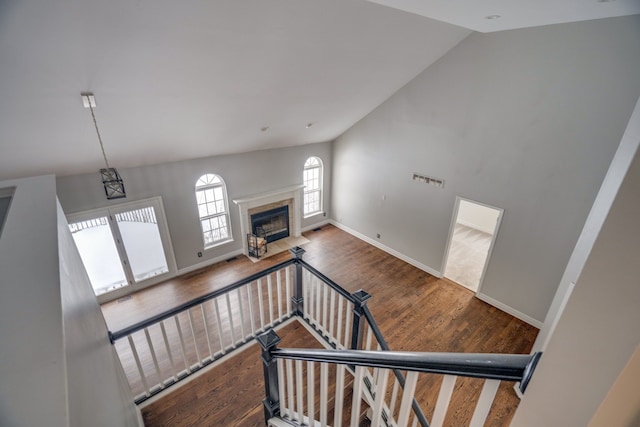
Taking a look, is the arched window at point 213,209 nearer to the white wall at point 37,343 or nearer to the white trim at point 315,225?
the white trim at point 315,225

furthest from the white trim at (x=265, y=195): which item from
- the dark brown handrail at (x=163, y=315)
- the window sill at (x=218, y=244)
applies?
the dark brown handrail at (x=163, y=315)

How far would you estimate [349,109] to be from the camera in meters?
5.76

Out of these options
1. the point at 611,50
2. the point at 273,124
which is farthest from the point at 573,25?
the point at 273,124

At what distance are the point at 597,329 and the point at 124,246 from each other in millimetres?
6465

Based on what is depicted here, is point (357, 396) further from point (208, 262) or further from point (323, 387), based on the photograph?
point (208, 262)

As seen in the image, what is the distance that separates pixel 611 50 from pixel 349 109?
12.4 ft

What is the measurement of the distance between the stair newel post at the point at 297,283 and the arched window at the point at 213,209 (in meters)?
3.40

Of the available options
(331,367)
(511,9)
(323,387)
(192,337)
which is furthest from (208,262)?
(511,9)

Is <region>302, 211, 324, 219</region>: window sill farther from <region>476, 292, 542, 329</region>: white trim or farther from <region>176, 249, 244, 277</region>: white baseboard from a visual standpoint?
<region>476, 292, 542, 329</region>: white trim

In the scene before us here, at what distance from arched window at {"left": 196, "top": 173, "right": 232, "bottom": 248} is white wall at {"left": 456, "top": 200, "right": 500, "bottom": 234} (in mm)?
6278

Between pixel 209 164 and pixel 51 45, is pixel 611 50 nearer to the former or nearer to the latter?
pixel 51 45

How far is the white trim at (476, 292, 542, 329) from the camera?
462 cm

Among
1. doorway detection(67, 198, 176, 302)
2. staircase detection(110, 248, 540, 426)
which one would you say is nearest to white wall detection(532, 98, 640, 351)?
staircase detection(110, 248, 540, 426)

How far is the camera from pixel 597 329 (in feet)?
1.62
